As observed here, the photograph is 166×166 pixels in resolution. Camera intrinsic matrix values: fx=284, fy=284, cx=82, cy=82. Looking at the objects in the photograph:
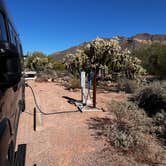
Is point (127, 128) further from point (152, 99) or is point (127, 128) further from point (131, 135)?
point (152, 99)

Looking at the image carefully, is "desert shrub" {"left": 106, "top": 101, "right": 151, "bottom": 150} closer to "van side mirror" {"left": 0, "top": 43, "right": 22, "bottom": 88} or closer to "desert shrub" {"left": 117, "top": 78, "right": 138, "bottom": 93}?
"van side mirror" {"left": 0, "top": 43, "right": 22, "bottom": 88}

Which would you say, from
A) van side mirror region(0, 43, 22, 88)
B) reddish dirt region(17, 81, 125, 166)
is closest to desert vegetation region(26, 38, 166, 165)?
reddish dirt region(17, 81, 125, 166)

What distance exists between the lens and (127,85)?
61.9 feet

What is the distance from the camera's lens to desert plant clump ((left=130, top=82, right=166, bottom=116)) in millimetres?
12211

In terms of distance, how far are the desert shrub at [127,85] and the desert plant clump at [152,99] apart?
14.0 feet

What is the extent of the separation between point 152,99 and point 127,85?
241 inches

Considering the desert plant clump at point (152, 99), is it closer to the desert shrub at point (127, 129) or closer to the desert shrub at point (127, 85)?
the desert shrub at point (127, 129)

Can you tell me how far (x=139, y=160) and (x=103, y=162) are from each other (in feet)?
2.54

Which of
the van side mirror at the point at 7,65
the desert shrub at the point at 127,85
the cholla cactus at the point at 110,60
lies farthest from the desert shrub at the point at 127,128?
the cholla cactus at the point at 110,60

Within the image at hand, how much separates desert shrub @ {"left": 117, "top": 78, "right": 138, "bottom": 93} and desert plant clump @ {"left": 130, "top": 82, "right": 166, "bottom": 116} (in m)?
4.27

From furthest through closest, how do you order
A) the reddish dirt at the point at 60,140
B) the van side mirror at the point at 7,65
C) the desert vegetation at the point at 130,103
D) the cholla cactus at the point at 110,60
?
the cholla cactus at the point at 110,60
the desert vegetation at the point at 130,103
the reddish dirt at the point at 60,140
the van side mirror at the point at 7,65

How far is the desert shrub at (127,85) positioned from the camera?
59.8ft

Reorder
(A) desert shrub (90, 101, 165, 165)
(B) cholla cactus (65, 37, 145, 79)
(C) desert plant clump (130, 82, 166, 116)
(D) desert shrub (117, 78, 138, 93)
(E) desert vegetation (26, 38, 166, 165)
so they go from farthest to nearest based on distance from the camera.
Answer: (B) cholla cactus (65, 37, 145, 79) → (D) desert shrub (117, 78, 138, 93) → (C) desert plant clump (130, 82, 166, 116) → (E) desert vegetation (26, 38, 166, 165) → (A) desert shrub (90, 101, 165, 165)

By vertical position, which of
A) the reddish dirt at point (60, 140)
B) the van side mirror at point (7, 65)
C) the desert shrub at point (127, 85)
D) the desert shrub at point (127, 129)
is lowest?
the reddish dirt at point (60, 140)
